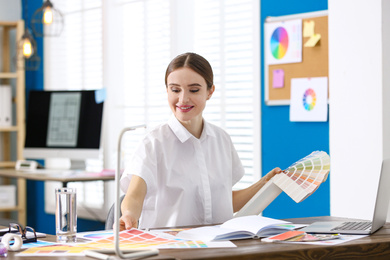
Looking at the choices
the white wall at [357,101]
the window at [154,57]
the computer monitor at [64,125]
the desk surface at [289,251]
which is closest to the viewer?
the desk surface at [289,251]

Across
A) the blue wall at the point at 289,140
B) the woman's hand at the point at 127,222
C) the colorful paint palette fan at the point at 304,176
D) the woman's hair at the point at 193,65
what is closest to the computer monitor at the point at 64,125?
the blue wall at the point at 289,140

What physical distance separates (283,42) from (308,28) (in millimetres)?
209

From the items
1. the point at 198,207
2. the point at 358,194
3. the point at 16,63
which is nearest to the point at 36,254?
the point at 198,207

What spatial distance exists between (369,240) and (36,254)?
101 centimetres

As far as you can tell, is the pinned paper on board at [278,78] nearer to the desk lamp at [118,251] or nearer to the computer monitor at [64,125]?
the computer monitor at [64,125]

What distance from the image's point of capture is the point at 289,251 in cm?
184

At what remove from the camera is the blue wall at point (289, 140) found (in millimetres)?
3889

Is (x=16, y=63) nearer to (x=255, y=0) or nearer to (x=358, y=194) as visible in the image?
(x=255, y=0)

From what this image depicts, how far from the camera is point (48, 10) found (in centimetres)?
472

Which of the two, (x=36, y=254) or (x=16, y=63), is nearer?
(x=36, y=254)

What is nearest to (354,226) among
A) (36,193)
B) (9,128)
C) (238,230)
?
(238,230)

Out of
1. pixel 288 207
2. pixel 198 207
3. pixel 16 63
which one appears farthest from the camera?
pixel 16 63

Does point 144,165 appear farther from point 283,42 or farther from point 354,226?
point 283,42

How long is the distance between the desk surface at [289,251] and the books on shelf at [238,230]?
42mm
